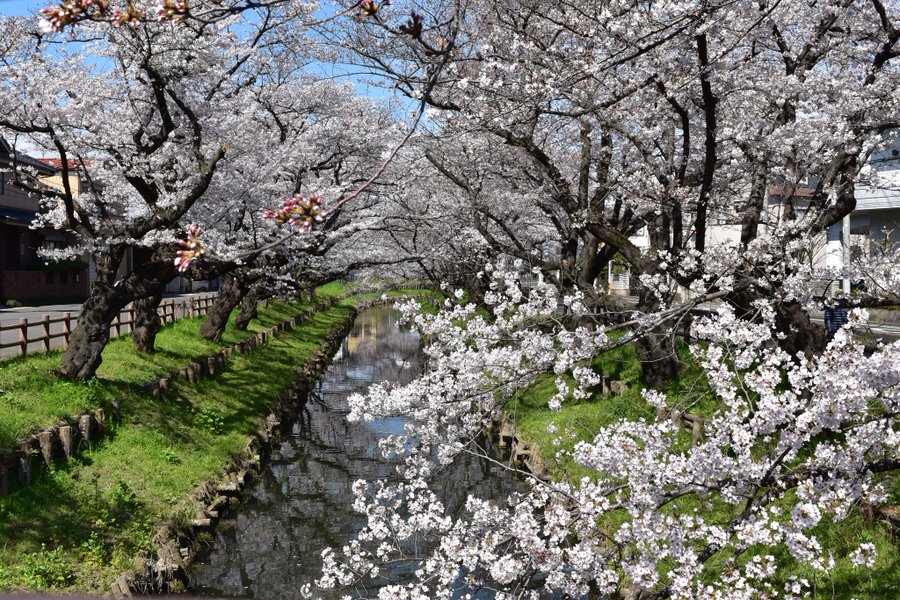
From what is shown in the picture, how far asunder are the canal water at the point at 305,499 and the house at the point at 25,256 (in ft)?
65.7

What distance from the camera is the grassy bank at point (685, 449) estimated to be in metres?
6.90

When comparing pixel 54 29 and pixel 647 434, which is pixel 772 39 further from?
pixel 54 29

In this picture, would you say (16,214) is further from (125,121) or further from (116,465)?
(116,465)

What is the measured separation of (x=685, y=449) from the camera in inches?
415

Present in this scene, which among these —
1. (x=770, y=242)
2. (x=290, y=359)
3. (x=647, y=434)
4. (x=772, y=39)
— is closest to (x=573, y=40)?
(x=772, y=39)

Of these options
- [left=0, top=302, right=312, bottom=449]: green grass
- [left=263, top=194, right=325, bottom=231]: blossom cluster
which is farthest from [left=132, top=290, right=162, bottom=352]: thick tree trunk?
[left=263, top=194, right=325, bottom=231]: blossom cluster

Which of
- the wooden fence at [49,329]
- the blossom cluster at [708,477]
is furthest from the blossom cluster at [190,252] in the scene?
the wooden fence at [49,329]

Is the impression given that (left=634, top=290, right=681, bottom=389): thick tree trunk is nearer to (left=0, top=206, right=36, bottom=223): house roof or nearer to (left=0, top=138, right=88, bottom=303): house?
(left=0, top=138, right=88, bottom=303): house

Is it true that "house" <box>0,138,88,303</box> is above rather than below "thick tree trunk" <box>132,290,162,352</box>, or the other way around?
above

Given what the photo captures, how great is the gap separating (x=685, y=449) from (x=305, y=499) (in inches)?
271

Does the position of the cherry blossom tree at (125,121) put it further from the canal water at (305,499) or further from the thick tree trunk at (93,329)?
the canal water at (305,499)

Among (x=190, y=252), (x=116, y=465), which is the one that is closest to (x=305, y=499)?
(x=116, y=465)

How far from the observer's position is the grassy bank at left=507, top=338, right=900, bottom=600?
690 centimetres

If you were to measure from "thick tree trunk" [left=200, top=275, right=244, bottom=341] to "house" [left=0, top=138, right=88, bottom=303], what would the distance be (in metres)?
15.1
